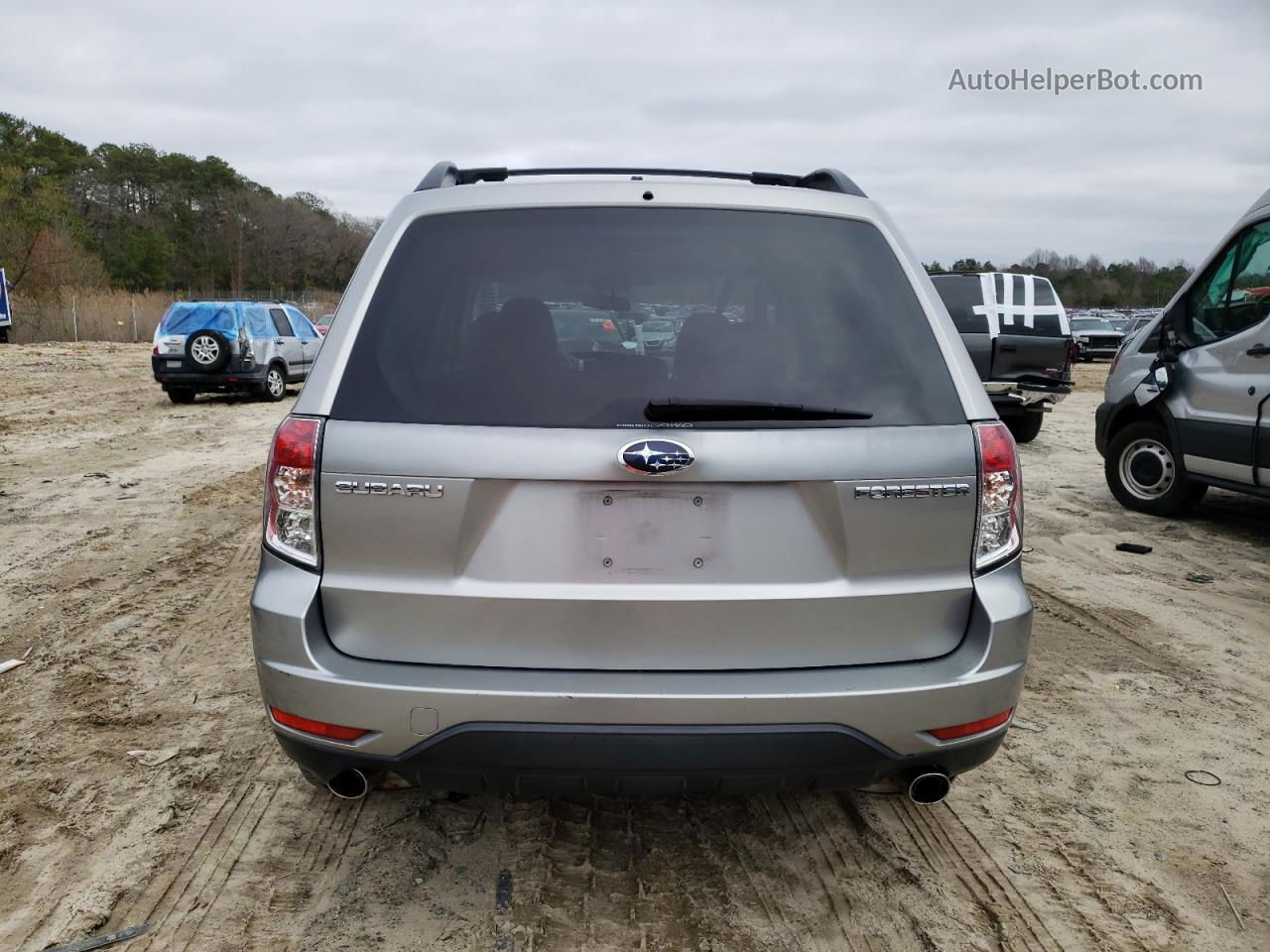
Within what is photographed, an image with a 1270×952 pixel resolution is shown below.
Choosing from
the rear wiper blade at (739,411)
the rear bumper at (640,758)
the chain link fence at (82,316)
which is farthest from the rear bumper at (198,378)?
the chain link fence at (82,316)

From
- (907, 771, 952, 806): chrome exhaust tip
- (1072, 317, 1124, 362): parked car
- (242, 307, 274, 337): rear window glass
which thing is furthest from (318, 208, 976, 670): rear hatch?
(1072, 317, 1124, 362): parked car

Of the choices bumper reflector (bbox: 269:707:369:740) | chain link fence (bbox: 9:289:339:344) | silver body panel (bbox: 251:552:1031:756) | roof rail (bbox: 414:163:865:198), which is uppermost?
roof rail (bbox: 414:163:865:198)

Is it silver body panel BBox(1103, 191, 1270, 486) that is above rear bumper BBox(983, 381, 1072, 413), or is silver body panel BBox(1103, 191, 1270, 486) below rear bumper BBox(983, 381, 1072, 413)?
above

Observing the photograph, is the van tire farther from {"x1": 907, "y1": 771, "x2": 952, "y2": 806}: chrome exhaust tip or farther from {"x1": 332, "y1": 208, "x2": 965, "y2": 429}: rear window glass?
{"x1": 907, "y1": 771, "x2": 952, "y2": 806}: chrome exhaust tip

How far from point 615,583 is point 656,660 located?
21cm

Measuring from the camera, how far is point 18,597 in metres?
5.43

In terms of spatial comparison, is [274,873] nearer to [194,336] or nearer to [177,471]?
[177,471]

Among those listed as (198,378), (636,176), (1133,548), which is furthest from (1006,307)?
(198,378)

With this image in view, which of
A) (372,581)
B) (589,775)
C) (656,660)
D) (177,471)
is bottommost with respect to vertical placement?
(177,471)

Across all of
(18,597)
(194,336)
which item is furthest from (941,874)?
(194,336)

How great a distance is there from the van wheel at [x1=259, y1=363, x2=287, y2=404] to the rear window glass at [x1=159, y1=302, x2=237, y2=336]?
104cm

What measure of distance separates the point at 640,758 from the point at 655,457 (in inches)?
27.7

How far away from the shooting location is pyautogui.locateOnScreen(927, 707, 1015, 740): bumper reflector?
2.36 m

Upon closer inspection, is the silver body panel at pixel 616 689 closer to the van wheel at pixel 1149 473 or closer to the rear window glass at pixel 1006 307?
the van wheel at pixel 1149 473
